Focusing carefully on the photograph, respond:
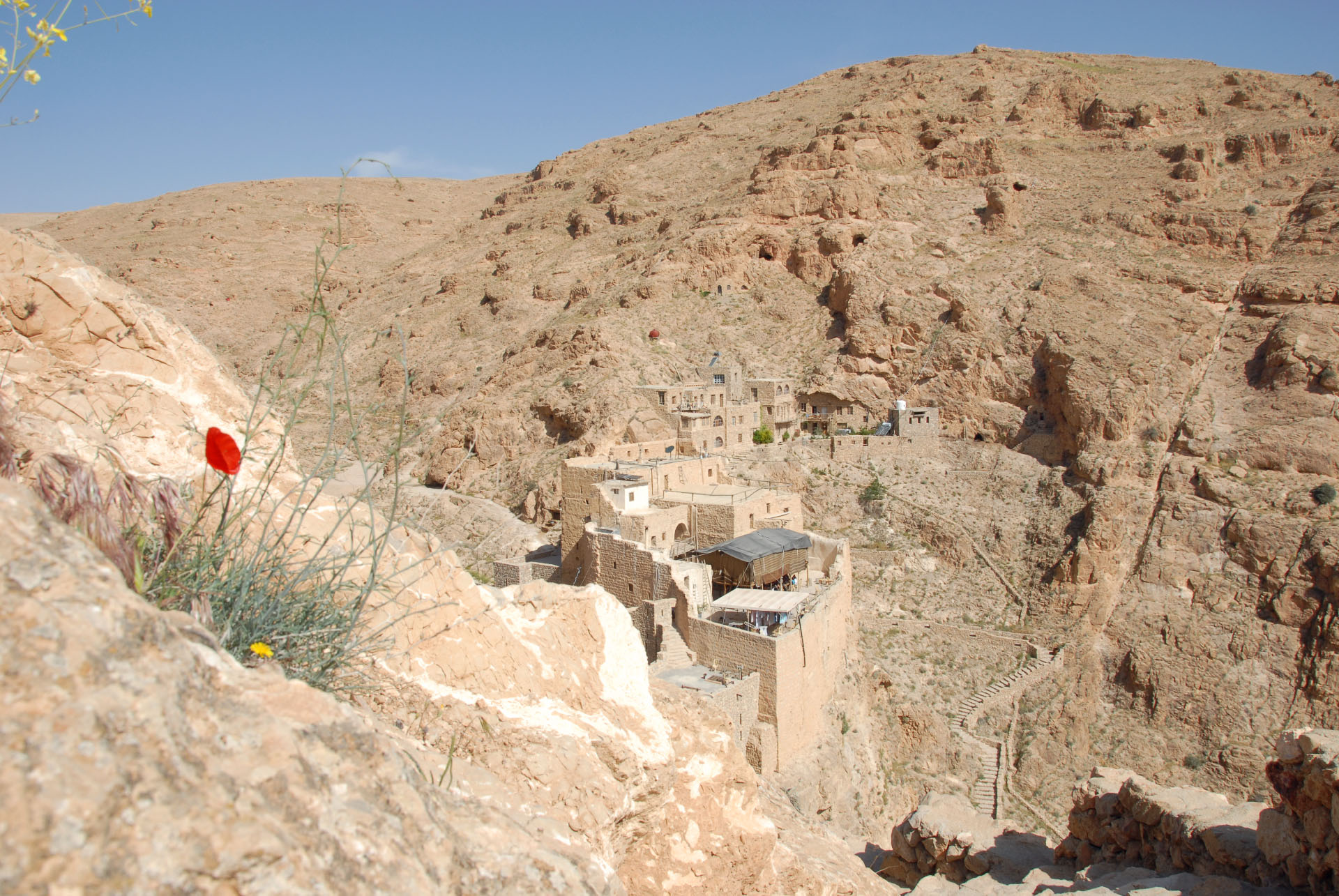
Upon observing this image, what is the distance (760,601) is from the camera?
1603cm

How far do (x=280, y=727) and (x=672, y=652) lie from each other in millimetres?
13515

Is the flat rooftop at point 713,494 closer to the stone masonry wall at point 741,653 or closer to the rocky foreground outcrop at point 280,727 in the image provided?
the stone masonry wall at point 741,653

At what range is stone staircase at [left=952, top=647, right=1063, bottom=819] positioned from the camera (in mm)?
18406

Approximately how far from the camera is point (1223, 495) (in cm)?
2473

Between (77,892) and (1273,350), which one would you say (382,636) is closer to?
(77,892)

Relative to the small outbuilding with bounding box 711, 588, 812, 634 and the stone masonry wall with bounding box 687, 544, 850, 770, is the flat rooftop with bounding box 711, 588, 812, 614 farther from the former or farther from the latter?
the stone masonry wall with bounding box 687, 544, 850, 770

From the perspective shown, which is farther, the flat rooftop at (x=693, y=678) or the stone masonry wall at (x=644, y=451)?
the stone masonry wall at (x=644, y=451)

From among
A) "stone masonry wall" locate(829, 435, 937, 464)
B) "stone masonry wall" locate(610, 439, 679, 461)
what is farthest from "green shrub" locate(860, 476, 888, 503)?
"stone masonry wall" locate(610, 439, 679, 461)

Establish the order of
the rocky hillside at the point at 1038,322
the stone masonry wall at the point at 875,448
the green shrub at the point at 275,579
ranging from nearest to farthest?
the green shrub at the point at 275,579, the rocky hillside at the point at 1038,322, the stone masonry wall at the point at 875,448

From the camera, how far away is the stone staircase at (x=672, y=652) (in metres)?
15.2

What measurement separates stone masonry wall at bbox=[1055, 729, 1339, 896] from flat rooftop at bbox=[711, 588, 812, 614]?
19.0 feet

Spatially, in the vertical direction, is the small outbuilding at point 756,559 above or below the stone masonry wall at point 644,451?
below

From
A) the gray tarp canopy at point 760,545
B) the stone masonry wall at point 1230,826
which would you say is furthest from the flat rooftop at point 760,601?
the stone masonry wall at point 1230,826

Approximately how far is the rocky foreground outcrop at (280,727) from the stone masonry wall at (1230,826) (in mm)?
5625
